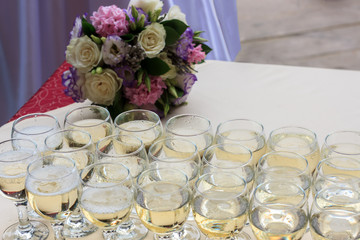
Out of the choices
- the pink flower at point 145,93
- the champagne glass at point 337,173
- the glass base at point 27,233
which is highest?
the champagne glass at point 337,173

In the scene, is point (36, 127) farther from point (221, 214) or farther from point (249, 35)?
point (249, 35)

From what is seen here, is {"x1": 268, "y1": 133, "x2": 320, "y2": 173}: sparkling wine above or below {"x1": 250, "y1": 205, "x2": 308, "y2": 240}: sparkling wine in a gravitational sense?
below

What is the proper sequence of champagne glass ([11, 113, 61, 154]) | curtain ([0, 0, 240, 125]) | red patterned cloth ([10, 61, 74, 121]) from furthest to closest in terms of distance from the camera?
curtain ([0, 0, 240, 125])
red patterned cloth ([10, 61, 74, 121])
champagne glass ([11, 113, 61, 154])

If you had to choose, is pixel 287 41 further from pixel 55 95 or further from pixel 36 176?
pixel 36 176

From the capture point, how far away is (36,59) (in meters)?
2.71

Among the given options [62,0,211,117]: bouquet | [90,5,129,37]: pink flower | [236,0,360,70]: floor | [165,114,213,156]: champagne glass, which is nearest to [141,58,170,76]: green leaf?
[62,0,211,117]: bouquet

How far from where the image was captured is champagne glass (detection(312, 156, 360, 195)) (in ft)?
3.18

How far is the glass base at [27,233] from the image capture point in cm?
113

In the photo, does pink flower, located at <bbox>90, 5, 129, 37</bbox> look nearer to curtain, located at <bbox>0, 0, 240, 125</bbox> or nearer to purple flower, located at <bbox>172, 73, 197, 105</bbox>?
purple flower, located at <bbox>172, 73, 197, 105</bbox>

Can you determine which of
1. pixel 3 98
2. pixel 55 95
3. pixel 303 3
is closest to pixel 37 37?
pixel 3 98

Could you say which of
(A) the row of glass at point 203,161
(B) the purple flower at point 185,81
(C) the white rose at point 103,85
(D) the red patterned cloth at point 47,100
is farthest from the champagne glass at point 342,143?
(D) the red patterned cloth at point 47,100

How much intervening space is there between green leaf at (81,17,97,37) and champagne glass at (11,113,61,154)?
296mm

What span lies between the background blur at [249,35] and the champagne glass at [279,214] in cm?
188

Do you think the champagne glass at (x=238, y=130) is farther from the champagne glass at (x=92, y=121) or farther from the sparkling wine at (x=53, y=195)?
the sparkling wine at (x=53, y=195)
